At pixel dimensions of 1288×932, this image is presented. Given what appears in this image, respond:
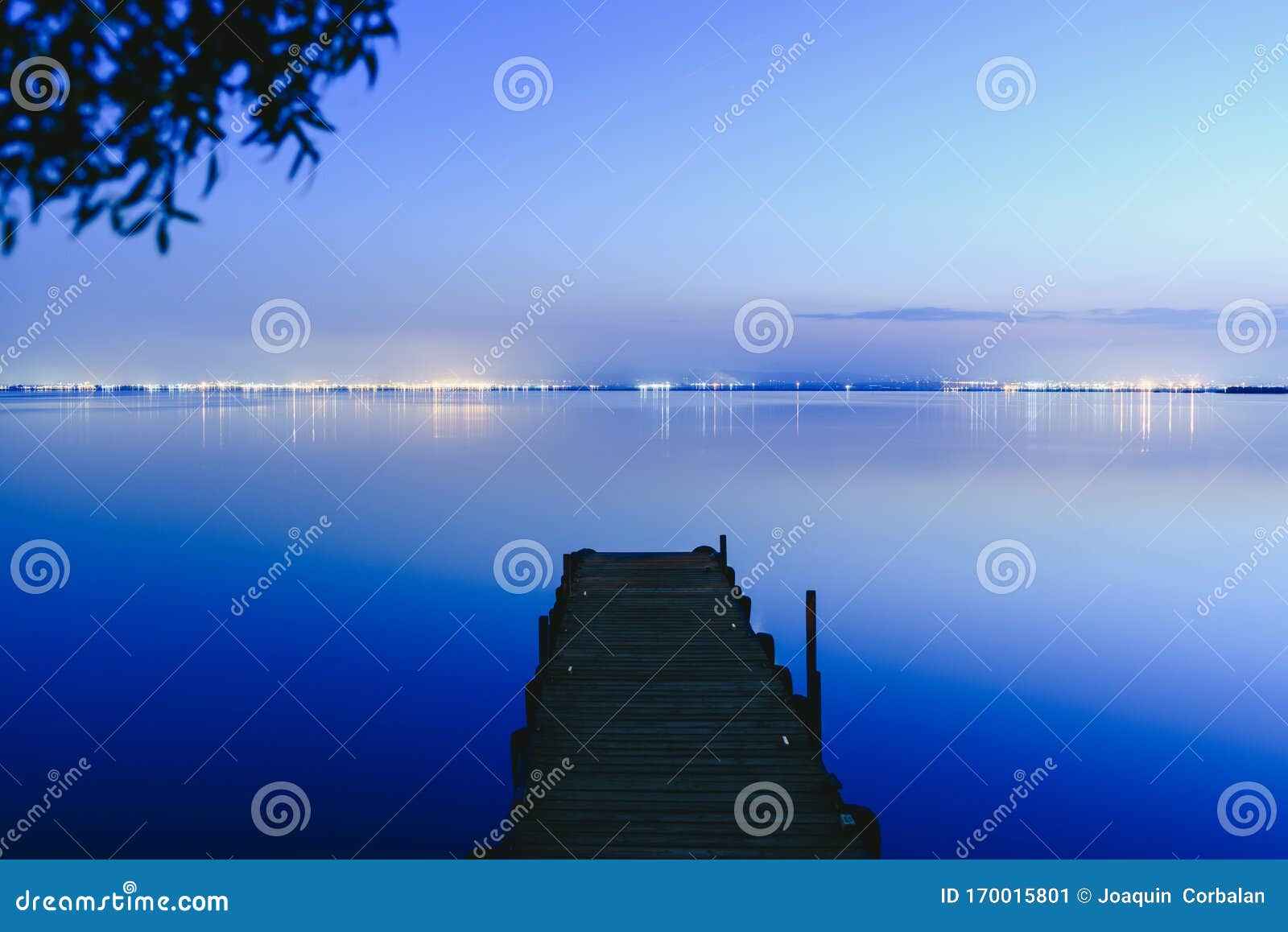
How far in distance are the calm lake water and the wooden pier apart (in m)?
2.42

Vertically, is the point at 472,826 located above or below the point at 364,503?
below

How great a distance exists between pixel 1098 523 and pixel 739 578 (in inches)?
666

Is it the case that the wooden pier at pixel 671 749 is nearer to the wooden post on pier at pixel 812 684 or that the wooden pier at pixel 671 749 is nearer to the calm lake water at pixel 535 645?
the wooden post on pier at pixel 812 684

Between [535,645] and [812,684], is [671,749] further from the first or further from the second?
[535,645]

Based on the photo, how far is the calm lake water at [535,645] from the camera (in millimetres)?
12250

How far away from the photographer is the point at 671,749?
32.3 ft

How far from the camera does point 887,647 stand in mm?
19906

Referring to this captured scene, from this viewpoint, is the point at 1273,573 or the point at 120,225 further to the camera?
the point at 1273,573

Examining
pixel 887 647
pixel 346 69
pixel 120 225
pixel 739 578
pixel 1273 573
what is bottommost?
pixel 120 225

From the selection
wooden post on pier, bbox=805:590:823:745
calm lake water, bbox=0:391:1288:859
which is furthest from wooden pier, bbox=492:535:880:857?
calm lake water, bbox=0:391:1288:859

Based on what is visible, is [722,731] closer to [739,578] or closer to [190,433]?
[739,578]

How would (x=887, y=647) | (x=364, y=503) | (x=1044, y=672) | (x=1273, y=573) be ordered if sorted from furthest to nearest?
(x=364, y=503)
(x=1273, y=573)
(x=887, y=647)
(x=1044, y=672)

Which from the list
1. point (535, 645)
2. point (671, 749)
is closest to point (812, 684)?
point (671, 749)

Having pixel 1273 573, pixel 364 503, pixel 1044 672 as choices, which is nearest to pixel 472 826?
pixel 1044 672
